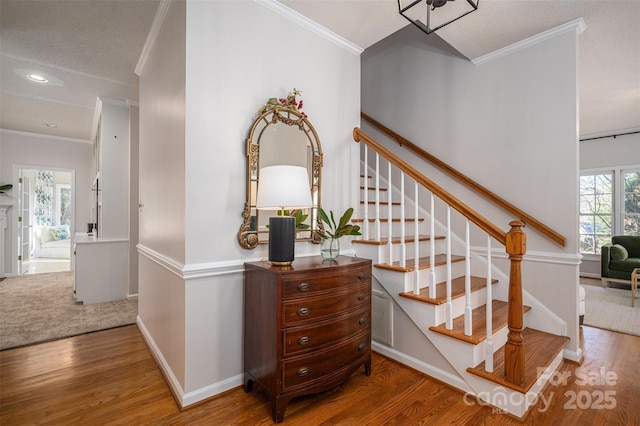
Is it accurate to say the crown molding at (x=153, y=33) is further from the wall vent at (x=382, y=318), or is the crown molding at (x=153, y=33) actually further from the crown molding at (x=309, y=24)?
the wall vent at (x=382, y=318)

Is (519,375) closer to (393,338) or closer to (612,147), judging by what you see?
(393,338)

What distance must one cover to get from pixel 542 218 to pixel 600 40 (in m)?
1.74

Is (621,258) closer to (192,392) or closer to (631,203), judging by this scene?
(631,203)

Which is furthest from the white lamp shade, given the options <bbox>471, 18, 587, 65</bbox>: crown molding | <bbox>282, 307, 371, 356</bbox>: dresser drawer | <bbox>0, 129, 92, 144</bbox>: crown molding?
<bbox>0, 129, 92, 144</bbox>: crown molding

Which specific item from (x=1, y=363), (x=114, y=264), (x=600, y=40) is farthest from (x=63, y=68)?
(x=600, y=40)

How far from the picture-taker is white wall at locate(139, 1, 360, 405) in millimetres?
1837

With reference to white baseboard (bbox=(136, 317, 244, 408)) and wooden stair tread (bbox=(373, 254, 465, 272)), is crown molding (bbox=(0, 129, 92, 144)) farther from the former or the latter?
wooden stair tread (bbox=(373, 254, 465, 272))

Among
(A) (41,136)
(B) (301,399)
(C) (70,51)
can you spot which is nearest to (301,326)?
(B) (301,399)

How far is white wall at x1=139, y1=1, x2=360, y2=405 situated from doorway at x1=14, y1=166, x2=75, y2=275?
17.7ft

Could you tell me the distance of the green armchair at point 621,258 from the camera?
14.7 feet

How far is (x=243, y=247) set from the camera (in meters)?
2.04

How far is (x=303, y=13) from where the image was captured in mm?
2307

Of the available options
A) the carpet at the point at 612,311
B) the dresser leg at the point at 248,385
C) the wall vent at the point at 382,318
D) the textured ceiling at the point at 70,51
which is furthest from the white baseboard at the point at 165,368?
the carpet at the point at 612,311

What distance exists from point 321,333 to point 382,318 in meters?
0.84
